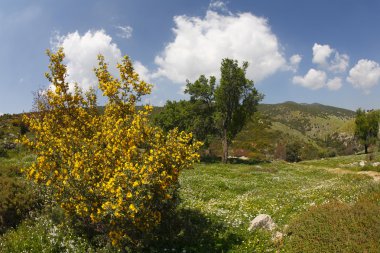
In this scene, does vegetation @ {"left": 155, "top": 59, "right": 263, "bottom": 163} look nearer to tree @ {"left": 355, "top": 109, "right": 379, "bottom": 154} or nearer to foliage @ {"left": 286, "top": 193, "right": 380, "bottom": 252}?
foliage @ {"left": 286, "top": 193, "right": 380, "bottom": 252}

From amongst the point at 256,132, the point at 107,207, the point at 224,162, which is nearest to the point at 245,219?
the point at 107,207

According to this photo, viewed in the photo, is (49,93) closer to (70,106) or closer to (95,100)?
(70,106)

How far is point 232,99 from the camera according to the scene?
53.2 meters

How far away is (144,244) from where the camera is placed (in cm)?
1223

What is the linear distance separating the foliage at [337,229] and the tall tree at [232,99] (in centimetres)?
3958

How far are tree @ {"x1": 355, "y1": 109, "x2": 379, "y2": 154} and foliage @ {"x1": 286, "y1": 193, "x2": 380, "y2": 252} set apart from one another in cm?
8433

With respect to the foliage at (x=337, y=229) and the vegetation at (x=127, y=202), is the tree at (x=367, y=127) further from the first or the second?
the foliage at (x=337, y=229)

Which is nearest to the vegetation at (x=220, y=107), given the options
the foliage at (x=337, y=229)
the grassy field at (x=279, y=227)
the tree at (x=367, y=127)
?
the grassy field at (x=279, y=227)

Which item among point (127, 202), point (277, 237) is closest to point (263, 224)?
point (277, 237)

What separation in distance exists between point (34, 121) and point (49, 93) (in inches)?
73.4

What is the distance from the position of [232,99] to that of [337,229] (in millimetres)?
42399

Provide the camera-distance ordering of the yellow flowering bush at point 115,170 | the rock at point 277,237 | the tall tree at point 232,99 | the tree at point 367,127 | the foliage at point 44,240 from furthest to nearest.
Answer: the tree at point 367,127
the tall tree at point 232,99
the foliage at point 44,240
the rock at point 277,237
the yellow flowering bush at point 115,170

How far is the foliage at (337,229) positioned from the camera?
424 inches

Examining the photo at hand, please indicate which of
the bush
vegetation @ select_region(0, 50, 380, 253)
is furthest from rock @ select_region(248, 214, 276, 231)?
the bush
